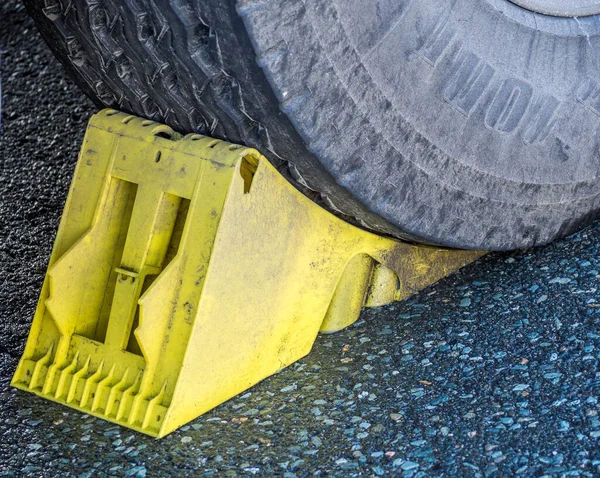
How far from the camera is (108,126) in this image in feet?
5.84

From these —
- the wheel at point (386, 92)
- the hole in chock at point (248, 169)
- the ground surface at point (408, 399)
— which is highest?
the wheel at point (386, 92)

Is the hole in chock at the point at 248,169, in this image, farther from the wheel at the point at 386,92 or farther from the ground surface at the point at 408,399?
the ground surface at the point at 408,399

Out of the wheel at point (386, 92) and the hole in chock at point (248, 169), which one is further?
the hole in chock at point (248, 169)

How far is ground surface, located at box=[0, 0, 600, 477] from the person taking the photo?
1.57 m

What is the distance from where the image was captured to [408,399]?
67.4 inches

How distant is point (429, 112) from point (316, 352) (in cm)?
52

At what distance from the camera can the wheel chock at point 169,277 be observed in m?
1.66

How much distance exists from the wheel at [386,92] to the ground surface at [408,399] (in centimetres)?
15

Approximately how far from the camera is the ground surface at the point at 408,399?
157 centimetres

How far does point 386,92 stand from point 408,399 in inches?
21.2

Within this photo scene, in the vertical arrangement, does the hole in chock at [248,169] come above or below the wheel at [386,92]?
below

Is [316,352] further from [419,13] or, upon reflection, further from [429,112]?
[419,13]

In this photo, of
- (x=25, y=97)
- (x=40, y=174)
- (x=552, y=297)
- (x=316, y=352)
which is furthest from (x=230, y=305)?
(x=25, y=97)

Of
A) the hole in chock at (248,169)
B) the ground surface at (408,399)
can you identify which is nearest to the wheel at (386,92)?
the hole in chock at (248,169)
